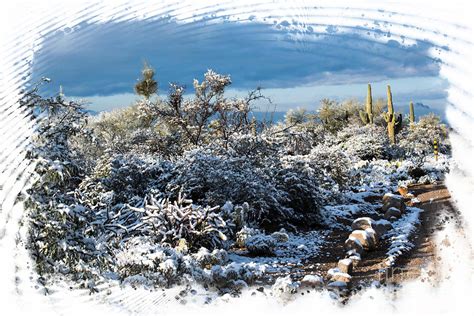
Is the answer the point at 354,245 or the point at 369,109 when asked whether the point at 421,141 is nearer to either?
the point at 369,109

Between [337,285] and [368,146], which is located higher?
[337,285]

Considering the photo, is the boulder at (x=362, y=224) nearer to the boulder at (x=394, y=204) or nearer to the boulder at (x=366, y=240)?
the boulder at (x=366, y=240)

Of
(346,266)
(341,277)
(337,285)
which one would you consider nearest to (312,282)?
(337,285)

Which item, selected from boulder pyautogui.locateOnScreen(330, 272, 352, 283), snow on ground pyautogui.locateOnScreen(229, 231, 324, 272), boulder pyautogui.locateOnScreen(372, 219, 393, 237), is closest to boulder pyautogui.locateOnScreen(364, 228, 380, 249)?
boulder pyautogui.locateOnScreen(372, 219, 393, 237)

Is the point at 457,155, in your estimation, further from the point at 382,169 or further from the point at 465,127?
the point at 382,169

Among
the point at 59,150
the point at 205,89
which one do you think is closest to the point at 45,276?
the point at 59,150

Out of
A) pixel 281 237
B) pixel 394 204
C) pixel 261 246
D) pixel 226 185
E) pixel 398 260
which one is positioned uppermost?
pixel 226 185

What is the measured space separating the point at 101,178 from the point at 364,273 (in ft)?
17.7

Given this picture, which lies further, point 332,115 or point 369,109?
point 332,115

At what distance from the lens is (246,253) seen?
7.02m

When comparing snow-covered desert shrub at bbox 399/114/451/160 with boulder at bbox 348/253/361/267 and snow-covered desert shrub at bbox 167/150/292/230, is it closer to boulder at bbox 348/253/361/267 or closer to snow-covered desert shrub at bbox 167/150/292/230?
snow-covered desert shrub at bbox 167/150/292/230

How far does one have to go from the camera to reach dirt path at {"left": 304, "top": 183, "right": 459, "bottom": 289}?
210 inches

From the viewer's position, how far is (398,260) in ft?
20.6

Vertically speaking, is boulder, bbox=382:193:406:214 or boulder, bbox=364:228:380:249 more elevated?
boulder, bbox=364:228:380:249
